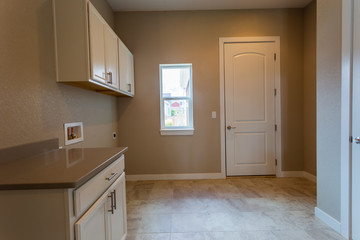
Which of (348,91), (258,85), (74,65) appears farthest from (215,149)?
(74,65)

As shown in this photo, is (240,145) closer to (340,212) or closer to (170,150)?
(170,150)

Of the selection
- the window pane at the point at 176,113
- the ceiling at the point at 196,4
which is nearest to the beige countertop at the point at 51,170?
the window pane at the point at 176,113

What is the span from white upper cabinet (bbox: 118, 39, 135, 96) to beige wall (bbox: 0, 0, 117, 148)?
0.70 m

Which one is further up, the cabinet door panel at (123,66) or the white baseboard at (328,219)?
the cabinet door panel at (123,66)

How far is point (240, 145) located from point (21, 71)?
2887mm

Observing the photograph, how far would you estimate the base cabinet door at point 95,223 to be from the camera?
32.6 inches

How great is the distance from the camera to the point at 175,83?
3.07 m

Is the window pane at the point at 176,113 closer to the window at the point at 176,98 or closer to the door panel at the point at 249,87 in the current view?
the window at the point at 176,98

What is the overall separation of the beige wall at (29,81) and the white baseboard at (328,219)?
263 cm

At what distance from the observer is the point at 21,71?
3.93 feet

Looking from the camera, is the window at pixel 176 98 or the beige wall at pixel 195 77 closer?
the beige wall at pixel 195 77

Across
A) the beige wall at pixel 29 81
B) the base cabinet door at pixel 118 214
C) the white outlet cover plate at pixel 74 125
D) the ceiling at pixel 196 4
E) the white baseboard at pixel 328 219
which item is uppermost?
the ceiling at pixel 196 4

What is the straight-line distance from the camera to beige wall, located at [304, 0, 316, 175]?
278 cm

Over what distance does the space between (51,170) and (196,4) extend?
290 centimetres
